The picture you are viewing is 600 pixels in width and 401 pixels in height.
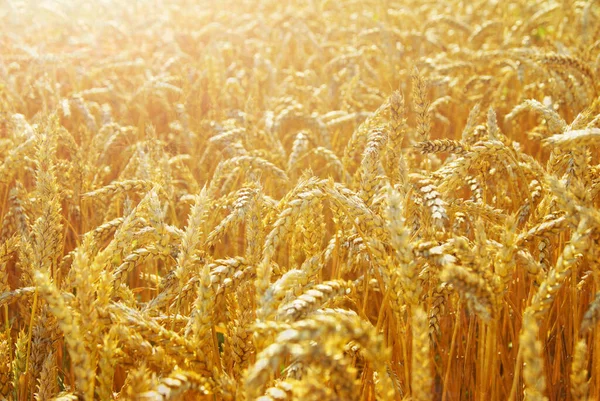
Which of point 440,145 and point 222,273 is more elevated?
point 440,145

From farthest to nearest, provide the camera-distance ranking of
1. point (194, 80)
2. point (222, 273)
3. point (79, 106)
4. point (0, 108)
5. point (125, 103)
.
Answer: point (194, 80) → point (125, 103) → point (79, 106) → point (0, 108) → point (222, 273)

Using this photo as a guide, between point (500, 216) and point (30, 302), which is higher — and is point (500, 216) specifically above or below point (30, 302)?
above

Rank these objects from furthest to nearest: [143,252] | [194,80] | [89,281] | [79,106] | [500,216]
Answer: [194,80], [79,106], [143,252], [500,216], [89,281]

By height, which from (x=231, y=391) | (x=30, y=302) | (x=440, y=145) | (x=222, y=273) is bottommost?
(x=30, y=302)

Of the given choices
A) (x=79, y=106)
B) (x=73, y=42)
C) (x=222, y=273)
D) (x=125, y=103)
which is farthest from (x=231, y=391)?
(x=73, y=42)

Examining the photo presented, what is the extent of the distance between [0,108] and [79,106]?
37cm

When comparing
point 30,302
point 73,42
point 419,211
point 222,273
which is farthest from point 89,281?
point 73,42

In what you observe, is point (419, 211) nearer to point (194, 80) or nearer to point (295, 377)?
point (295, 377)

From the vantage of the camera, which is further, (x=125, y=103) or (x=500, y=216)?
(x=125, y=103)

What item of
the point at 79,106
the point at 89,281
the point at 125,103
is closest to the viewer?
the point at 89,281

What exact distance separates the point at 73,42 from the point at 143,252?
11.3 ft

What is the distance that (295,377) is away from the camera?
1.04 m

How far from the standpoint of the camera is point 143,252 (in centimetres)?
141

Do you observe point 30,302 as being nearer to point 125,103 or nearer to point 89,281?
point 89,281
